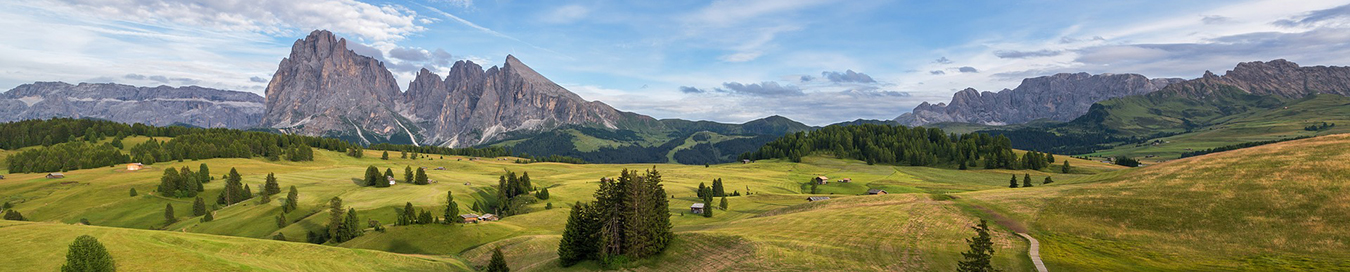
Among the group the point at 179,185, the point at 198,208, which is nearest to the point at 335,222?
the point at 198,208

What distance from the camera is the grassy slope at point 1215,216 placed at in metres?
36.2

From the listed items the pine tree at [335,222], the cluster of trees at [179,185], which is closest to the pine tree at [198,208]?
the cluster of trees at [179,185]

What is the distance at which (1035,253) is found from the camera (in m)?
42.6

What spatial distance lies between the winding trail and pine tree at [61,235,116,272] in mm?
60697

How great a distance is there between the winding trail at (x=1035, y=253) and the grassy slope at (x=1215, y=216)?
62 cm

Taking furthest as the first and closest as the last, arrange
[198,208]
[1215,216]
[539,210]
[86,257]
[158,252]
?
[198,208], [539,210], [1215,216], [158,252], [86,257]

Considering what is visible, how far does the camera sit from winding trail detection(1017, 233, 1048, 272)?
39.7 meters

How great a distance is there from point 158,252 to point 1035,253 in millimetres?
63928

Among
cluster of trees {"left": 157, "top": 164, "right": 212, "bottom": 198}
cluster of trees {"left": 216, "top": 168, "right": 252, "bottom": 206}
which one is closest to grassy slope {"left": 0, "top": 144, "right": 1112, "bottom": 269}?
cluster of trees {"left": 157, "top": 164, "right": 212, "bottom": 198}

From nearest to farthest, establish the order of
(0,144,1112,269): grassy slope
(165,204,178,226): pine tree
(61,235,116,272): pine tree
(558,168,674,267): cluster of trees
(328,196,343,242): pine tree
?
1. (61,235,116,272): pine tree
2. (0,144,1112,269): grassy slope
3. (558,168,674,267): cluster of trees
4. (328,196,343,242): pine tree
5. (165,204,178,226): pine tree

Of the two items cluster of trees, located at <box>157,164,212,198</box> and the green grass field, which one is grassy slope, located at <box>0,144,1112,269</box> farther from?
cluster of trees, located at <box>157,164,212,198</box>

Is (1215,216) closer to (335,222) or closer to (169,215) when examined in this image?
(335,222)

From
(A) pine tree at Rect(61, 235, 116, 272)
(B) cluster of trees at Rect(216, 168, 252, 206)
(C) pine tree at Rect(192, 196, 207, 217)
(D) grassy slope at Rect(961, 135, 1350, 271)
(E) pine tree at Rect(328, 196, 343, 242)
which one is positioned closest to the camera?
(A) pine tree at Rect(61, 235, 116, 272)

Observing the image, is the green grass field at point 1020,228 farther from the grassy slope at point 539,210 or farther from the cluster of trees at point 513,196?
the cluster of trees at point 513,196
